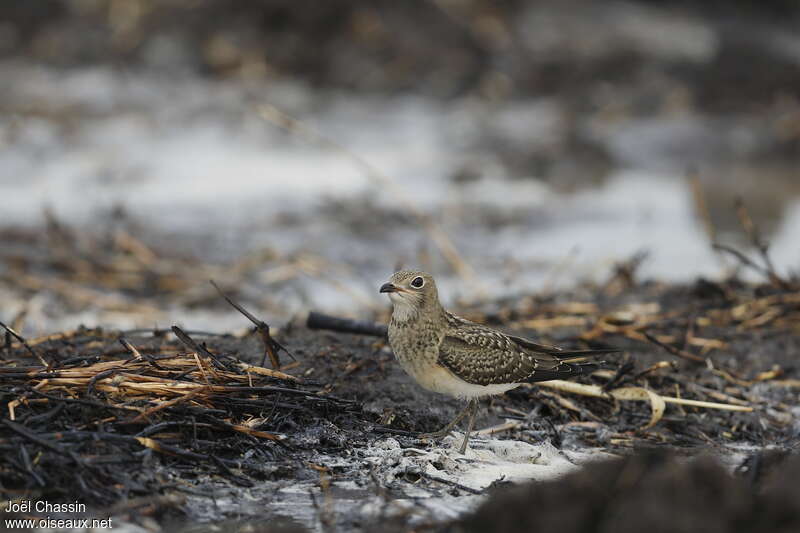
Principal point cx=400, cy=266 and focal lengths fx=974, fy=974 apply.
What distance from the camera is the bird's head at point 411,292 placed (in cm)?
488

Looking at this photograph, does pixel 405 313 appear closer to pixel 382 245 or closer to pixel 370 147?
pixel 382 245

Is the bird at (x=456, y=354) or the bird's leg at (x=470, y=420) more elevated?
the bird at (x=456, y=354)

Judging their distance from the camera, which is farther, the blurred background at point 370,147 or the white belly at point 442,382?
the blurred background at point 370,147

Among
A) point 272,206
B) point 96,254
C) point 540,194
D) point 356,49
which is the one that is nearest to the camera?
point 96,254

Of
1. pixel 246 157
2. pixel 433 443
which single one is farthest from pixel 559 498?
pixel 246 157

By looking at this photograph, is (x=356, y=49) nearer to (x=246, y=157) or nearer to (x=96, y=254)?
(x=246, y=157)

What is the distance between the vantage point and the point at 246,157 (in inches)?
513

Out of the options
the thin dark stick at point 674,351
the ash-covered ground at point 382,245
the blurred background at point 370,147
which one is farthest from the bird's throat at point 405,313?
the blurred background at point 370,147

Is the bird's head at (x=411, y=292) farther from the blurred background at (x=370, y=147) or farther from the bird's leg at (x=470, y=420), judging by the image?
the blurred background at (x=370, y=147)

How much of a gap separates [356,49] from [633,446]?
464 inches

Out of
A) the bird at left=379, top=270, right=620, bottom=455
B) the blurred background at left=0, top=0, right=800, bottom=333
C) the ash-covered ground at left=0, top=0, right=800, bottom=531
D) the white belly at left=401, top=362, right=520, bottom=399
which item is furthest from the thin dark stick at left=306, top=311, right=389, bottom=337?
the blurred background at left=0, top=0, right=800, bottom=333

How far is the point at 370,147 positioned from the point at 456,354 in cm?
915

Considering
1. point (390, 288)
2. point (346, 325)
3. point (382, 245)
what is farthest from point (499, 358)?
point (382, 245)

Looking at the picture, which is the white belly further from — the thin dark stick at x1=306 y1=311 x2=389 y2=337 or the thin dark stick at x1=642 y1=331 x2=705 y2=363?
the thin dark stick at x1=642 y1=331 x2=705 y2=363
